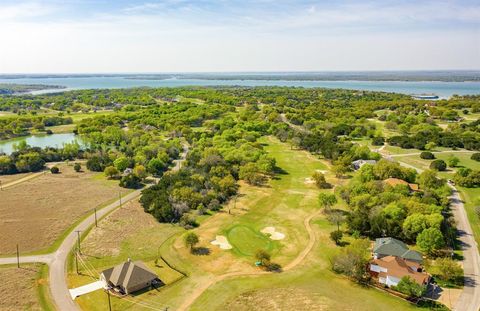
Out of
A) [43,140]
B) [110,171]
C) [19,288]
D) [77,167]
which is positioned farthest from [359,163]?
[43,140]

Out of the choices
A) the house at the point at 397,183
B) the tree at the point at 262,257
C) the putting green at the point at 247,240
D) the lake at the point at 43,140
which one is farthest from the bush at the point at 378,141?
the lake at the point at 43,140

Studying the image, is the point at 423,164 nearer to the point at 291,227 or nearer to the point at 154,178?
the point at 291,227

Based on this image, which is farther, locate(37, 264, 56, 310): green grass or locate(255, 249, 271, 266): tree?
locate(255, 249, 271, 266): tree

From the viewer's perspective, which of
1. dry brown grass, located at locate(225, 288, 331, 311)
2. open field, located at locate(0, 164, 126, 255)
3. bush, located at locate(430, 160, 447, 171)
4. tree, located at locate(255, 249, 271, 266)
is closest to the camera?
dry brown grass, located at locate(225, 288, 331, 311)

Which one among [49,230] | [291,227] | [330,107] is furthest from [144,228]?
[330,107]

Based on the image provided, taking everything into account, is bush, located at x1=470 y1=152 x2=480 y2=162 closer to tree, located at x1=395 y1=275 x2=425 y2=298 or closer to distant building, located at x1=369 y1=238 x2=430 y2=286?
distant building, located at x1=369 y1=238 x2=430 y2=286

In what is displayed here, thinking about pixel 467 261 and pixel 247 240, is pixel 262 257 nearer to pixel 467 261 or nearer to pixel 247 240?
pixel 247 240

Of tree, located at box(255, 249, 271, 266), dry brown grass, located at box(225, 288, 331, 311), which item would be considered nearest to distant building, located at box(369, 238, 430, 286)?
dry brown grass, located at box(225, 288, 331, 311)
